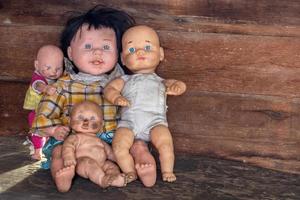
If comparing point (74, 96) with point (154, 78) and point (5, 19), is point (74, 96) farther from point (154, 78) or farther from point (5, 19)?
point (5, 19)

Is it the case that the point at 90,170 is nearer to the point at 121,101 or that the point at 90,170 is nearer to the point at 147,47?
the point at 121,101

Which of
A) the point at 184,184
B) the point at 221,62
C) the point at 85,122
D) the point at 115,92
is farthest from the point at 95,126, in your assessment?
the point at 221,62

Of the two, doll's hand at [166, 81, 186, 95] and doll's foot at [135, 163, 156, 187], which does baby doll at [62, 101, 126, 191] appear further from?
doll's hand at [166, 81, 186, 95]

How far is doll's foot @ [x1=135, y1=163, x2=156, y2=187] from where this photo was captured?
199 cm

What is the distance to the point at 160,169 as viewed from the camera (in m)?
2.19

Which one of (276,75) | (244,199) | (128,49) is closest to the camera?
(244,199)

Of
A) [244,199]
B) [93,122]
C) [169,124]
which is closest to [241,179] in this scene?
[244,199]

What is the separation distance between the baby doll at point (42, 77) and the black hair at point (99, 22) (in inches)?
3.2

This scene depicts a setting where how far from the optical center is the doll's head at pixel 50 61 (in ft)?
7.13

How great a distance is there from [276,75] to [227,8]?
1.00 ft

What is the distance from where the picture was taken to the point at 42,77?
2234 mm

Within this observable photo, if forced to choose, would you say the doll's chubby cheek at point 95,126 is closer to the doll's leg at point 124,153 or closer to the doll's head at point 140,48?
the doll's leg at point 124,153

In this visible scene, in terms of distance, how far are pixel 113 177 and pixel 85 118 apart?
222 millimetres

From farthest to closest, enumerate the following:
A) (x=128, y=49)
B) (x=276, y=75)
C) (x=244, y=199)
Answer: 1. (x=276, y=75)
2. (x=128, y=49)
3. (x=244, y=199)
